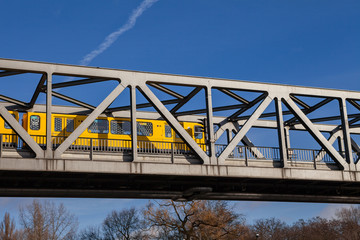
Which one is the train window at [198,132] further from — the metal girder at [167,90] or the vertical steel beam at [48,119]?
the vertical steel beam at [48,119]

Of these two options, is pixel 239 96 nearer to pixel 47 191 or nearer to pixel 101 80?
pixel 101 80

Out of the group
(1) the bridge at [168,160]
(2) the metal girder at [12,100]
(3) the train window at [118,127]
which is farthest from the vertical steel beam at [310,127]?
(2) the metal girder at [12,100]

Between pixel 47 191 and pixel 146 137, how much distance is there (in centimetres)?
1041

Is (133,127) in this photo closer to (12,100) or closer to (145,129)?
(12,100)

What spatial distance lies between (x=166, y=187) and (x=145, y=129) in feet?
26.7

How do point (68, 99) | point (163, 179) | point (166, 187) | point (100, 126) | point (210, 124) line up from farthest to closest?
point (100, 126), point (68, 99), point (166, 187), point (163, 179), point (210, 124)

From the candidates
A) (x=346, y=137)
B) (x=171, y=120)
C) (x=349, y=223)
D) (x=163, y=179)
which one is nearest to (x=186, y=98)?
(x=171, y=120)

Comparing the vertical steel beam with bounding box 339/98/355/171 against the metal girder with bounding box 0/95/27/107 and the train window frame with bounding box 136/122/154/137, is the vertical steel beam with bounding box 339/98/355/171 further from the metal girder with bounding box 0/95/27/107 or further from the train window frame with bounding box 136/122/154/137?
the metal girder with bounding box 0/95/27/107

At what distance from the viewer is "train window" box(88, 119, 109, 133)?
33656 millimetres

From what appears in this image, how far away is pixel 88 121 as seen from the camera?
22.6 metres

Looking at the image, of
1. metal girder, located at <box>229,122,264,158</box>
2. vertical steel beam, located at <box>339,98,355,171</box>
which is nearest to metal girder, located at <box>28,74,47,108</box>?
metal girder, located at <box>229,122,264,158</box>

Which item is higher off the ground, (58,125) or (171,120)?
(58,125)

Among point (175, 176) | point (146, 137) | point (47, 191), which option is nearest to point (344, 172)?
point (175, 176)

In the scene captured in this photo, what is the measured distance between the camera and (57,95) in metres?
27.9
